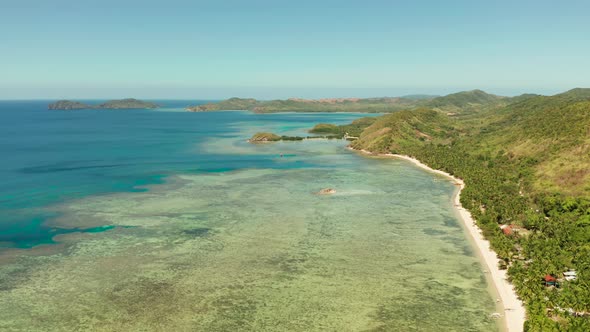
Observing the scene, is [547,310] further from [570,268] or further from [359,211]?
[359,211]

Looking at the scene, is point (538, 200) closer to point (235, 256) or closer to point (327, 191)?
point (327, 191)

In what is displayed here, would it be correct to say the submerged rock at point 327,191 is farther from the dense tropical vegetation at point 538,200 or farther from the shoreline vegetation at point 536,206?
the dense tropical vegetation at point 538,200

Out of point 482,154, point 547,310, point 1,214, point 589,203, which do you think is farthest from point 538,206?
point 1,214

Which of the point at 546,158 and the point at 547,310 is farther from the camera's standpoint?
the point at 546,158

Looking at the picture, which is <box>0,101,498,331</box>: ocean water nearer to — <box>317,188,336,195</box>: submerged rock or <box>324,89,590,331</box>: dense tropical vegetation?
<box>317,188,336,195</box>: submerged rock

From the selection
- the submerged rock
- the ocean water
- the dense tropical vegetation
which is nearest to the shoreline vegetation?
the dense tropical vegetation

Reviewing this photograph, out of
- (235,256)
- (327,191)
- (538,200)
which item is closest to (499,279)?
(235,256)
